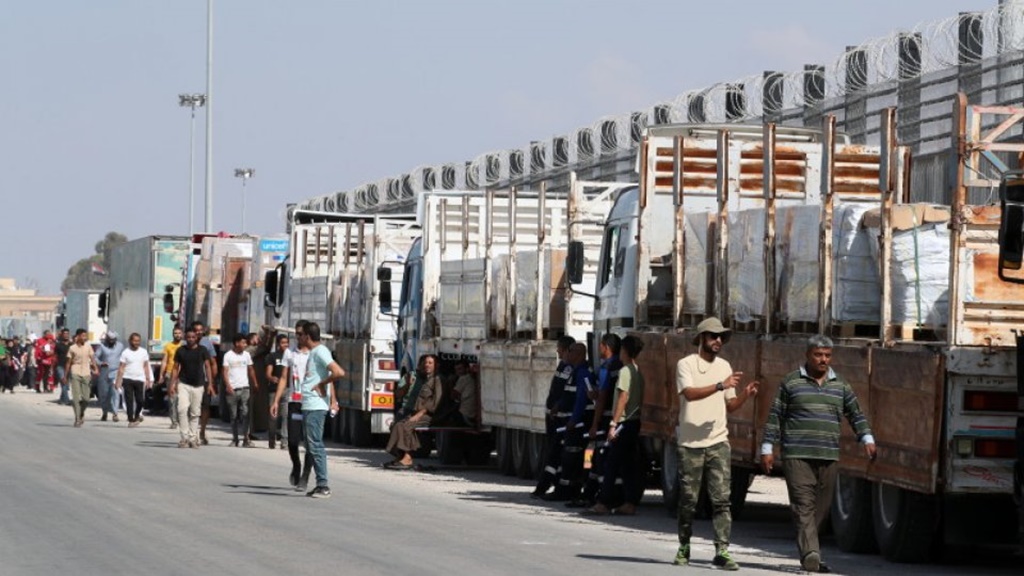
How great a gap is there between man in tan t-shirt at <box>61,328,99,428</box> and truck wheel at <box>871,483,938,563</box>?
934 inches

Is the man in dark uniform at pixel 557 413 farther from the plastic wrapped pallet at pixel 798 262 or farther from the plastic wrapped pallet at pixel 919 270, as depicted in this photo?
the plastic wrapped pallet at pixel 919 270

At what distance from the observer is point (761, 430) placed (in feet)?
58.7

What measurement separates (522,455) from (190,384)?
6802 mm

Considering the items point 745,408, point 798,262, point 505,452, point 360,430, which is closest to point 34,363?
point 360,430

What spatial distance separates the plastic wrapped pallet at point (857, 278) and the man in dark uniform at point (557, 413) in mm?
5530

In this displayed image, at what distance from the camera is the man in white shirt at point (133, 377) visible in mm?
37938

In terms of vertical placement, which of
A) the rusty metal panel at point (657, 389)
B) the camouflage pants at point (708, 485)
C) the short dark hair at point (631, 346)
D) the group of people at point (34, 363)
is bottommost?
the group of people at point (34, 363)

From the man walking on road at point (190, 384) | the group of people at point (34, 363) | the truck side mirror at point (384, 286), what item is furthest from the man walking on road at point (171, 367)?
the group of people at point (34, 363)

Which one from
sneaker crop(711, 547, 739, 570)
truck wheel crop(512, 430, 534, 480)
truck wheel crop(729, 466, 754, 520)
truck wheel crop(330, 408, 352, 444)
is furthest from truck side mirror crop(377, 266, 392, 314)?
Result: sneaker crop(711, 547, 739, 570)

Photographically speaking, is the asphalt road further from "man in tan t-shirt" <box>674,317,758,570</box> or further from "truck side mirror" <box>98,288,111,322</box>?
"truck side mirror" <box>98,288,111,322</box>

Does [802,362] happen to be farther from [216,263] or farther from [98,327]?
[98,327]

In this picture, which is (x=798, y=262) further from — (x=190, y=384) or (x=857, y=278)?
(x=190, y=384)

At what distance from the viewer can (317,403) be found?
20.9m

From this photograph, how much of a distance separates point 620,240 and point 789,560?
7041 mm
